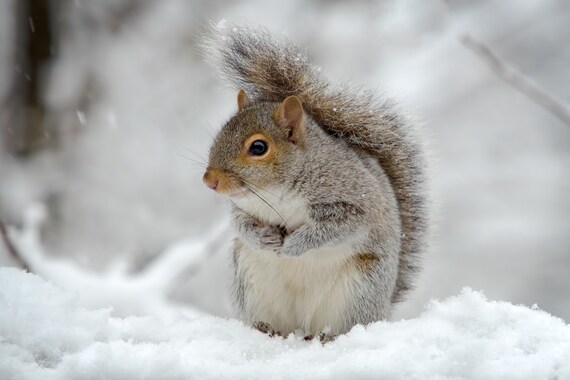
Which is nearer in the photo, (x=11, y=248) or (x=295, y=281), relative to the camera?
(x=295, y=281)

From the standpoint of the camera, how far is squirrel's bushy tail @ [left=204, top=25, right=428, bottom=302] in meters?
2.26

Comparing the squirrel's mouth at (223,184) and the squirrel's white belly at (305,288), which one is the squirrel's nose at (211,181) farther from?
the squirrel's white belly at (305,288)

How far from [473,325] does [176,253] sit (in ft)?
7.58

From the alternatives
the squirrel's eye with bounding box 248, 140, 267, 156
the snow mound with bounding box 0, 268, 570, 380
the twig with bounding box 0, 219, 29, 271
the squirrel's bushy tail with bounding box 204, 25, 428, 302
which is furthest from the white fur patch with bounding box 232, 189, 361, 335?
the twig with bounding box 0, 219, 29, 271

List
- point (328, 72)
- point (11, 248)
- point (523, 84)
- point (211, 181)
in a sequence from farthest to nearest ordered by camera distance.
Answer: point (328, 72) < point (523, 84) < point (11, 248) < point (211, 181)

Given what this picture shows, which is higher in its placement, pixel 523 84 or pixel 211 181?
pixel 523 84

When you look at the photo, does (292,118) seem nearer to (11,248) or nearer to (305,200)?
(305,200)

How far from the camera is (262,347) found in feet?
5.19

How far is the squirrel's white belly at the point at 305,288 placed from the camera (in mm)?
2023

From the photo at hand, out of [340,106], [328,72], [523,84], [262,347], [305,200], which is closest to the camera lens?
[262,347]

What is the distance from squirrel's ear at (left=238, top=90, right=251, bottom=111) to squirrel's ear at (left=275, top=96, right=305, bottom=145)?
17 cm

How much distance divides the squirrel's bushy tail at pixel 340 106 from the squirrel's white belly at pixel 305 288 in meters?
0.32

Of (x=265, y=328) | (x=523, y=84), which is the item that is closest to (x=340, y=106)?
(x=265, y=328)

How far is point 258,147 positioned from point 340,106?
30 centimetres
